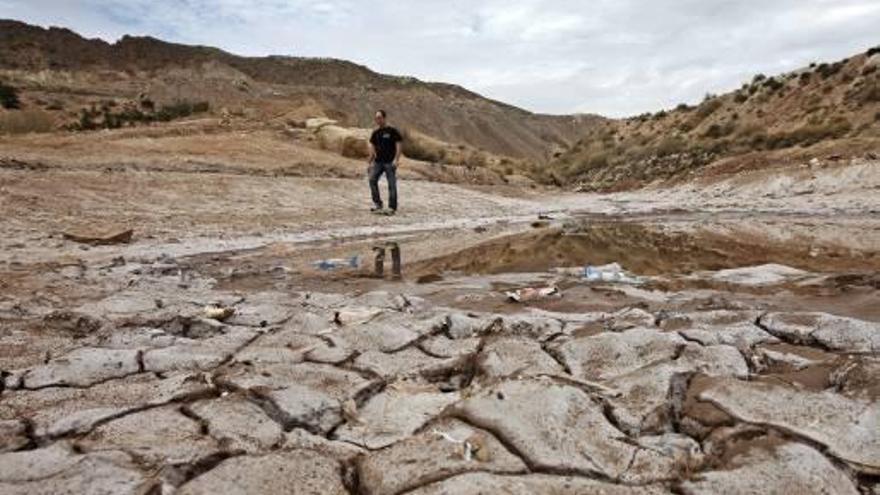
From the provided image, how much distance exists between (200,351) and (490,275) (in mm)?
3239

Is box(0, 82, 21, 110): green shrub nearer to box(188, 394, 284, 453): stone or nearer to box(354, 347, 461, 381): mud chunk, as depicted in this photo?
box(354, 347, 461, 381): mud chunk

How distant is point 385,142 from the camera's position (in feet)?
40.2

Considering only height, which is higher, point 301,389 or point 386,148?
point 386,148

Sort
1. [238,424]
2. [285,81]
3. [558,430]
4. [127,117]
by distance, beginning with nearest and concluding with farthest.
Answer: [558,430] → [238,424] → [127,117] → [285,81]

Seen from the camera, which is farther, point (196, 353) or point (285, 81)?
point (285, 81)

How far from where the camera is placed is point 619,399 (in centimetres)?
318

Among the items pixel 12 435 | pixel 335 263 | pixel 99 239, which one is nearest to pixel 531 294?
pixel 335 263

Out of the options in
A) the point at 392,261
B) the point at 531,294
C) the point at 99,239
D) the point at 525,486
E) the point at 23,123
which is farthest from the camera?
the point at 23,123

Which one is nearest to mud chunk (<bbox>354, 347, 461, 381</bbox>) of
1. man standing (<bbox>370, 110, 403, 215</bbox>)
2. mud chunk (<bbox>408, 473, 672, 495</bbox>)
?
mud chunk (<bbox>408, 473, 672, 495</bbox>)

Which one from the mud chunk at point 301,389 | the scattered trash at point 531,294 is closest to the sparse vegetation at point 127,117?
the scattered trash at point 531,294

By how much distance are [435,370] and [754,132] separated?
75.1ft

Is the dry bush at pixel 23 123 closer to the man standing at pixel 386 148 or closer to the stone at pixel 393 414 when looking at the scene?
the man standing at pixel 386 148

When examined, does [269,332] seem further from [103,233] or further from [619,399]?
[103,233]

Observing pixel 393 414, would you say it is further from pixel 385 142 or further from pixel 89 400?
pixel 385 142
